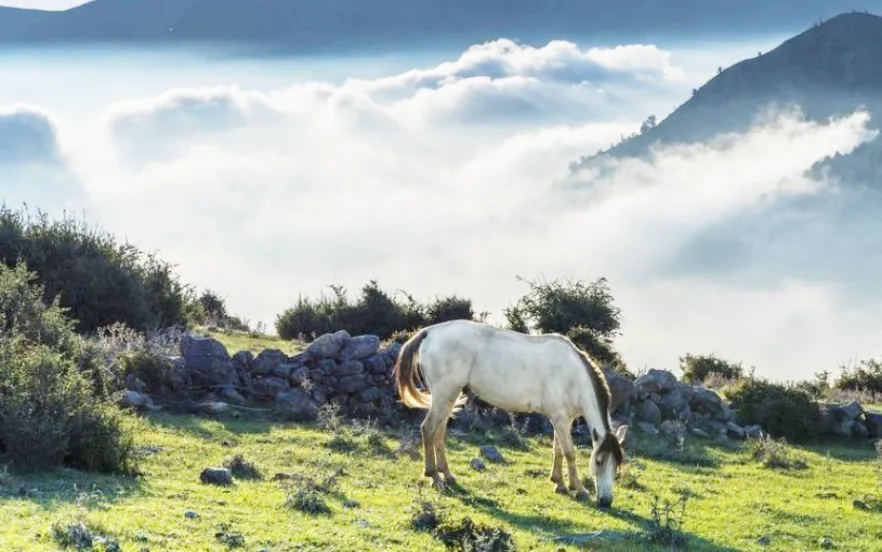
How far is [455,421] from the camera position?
23828 mm

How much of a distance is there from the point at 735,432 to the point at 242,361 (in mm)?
11305

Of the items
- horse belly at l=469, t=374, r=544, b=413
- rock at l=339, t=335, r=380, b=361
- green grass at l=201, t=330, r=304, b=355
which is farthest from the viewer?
green grass at l=201, t=330, r=304, b=355

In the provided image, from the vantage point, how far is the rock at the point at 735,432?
26.4 metres

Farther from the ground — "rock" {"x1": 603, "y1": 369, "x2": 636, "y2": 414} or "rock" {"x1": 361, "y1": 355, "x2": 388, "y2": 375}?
"rock" {"x1": 361, "y1": 355, "x2": 388, "y2": 375}

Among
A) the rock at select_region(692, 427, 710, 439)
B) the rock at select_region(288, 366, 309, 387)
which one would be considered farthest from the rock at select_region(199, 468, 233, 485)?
the rock at select_region(692, 427, 710, 439)

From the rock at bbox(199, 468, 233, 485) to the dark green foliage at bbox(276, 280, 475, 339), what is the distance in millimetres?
19382

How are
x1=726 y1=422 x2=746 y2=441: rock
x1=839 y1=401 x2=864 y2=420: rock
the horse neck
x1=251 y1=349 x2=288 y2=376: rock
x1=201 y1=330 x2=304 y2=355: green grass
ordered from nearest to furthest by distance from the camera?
the horse neck, x1=251 y1=349 x2=288 y2=376: rock, x1=726 y1=422 x2=746 y2=441: rock, x1=839 y1=401 x2=864 y2=420: rock, x1=201 y1=330 x2=304 y2=355: green grass

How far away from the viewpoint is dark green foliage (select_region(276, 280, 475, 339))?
36.1 meters

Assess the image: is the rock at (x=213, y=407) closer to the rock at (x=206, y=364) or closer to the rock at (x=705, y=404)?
the rock at (x=206, y=364)

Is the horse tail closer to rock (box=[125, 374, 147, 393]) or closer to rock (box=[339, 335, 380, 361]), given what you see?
rock (box=[125, 374, 147, 393])

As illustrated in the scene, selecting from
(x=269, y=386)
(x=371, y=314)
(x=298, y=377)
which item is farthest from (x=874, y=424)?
(x=371, y=314)

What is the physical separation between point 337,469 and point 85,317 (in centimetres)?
1545

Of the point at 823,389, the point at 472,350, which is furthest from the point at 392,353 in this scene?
the point at 823,389

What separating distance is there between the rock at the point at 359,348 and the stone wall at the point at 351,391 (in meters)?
0.02
